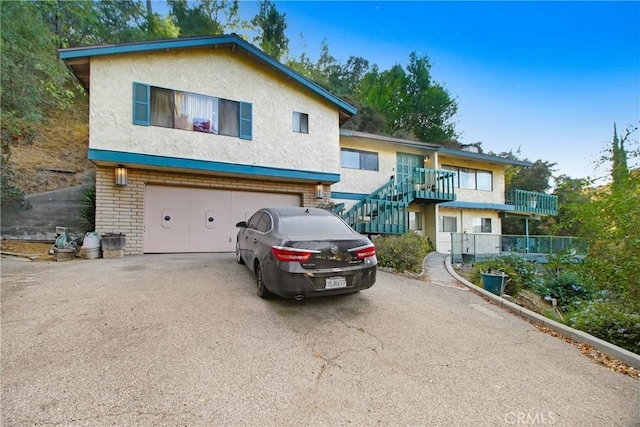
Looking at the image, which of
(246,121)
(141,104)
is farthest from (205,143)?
(141,104)

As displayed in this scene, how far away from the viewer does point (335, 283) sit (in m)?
4.07

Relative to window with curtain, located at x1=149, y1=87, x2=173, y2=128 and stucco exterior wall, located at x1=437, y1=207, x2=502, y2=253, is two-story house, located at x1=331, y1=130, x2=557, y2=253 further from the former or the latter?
window with curtain, located at x1=149, y1=87, x2=173, y2=128

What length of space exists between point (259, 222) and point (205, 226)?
17.6 ft

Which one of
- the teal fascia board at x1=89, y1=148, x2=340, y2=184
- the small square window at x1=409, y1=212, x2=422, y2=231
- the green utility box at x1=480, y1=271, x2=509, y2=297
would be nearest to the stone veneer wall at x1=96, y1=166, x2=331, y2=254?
the teal fascia board at x1=89, y1=148, x2=340, y2=184

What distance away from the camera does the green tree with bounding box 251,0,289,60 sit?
83.8ft

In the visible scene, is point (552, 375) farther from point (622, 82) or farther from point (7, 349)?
point (622, 82)

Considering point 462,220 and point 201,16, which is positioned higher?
point 201,16

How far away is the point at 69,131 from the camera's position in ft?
50.0

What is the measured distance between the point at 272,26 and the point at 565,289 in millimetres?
29039

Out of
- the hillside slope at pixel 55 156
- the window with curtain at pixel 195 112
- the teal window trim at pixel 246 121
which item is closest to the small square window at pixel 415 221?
the teal window trim at pixel 246 121

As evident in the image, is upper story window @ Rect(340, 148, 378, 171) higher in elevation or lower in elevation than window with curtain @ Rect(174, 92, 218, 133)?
lower

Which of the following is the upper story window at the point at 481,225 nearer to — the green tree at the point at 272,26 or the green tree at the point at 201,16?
the green tree at the point at 272,26

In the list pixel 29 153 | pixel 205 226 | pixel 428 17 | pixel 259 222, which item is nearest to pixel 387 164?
pixel 428 17

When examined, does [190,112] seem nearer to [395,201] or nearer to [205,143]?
[205,143]
